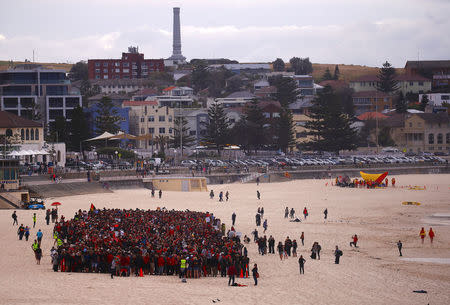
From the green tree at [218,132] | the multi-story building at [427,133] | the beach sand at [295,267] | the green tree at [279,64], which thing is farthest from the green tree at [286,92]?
the beach sand at [295,267]

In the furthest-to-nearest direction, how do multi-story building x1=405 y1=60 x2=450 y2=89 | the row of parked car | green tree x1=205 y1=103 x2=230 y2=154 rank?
1. multi-story building x1=405 y1=60 x2=450 y2=89
2. green tree x1=205 y1=103 x2=230 y2=154
3. the row of parked car

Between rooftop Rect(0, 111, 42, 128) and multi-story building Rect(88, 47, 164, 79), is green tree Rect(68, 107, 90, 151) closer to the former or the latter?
rooftop Rect(0, 111, 42, 128)

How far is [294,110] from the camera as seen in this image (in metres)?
121

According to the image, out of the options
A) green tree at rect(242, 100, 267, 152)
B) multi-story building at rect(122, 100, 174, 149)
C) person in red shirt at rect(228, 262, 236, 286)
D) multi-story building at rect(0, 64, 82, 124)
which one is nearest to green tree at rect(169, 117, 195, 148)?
multi-story building at rect(122, 100, 174, 149)

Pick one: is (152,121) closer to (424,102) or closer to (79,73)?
(424,102)

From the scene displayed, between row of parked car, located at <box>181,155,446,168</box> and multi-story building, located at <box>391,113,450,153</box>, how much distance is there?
43.1ft

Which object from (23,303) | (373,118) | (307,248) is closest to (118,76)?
(373,118)

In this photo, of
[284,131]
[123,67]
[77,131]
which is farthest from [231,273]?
[123,67]

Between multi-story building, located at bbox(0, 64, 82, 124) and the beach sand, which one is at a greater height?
multi-story building, located at bbox(0, 64, 82, 124)

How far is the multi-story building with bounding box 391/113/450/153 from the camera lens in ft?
338

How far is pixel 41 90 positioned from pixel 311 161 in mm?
36073

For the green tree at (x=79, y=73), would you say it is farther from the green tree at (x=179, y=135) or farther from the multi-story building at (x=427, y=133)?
the multi-story building at (x=427, y=133)

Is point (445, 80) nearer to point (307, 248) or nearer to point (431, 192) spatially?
point (431, 192)

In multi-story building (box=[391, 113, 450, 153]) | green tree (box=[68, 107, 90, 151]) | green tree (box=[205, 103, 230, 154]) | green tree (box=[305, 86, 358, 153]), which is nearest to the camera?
green tree (box=[68, 107, 90, 151])
